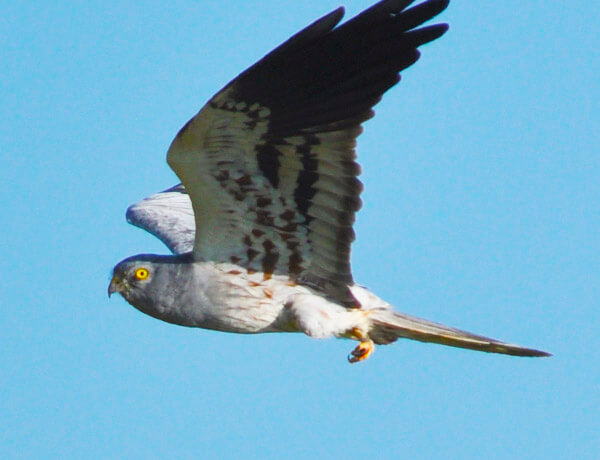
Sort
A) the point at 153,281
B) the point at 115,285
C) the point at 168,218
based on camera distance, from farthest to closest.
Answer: the point at 168,218
the point at 115,285
the point at 153,281

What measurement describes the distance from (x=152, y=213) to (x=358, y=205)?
3.54 m

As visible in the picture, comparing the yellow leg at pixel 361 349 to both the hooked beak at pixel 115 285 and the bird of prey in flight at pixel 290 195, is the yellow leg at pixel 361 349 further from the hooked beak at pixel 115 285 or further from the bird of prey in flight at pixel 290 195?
the hooked beak at pixel 115 285

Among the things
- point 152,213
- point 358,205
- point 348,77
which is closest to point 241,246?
point 358,205

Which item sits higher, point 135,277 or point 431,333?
point 135,277

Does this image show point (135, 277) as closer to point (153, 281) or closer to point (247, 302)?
point (153, 281)

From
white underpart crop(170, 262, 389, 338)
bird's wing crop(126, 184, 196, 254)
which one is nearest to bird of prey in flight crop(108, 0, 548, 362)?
white underpart crop(170, 262, 389, 338)

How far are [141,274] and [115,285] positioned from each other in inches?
10.4

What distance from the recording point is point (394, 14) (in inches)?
335

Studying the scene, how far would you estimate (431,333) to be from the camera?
961 cm

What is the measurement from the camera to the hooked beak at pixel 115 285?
988 centimetres

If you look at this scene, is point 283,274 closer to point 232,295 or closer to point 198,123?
point 232,295

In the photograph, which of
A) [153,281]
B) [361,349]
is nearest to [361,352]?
[361,349]

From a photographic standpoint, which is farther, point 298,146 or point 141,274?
point 141,274

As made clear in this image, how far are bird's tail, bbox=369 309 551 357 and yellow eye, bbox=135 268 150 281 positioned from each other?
1817 mm
